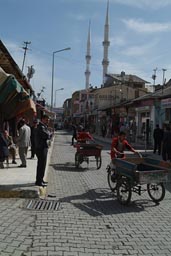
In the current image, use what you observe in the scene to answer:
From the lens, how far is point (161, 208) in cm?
883

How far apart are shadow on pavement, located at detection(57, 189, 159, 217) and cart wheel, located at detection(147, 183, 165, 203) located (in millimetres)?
148

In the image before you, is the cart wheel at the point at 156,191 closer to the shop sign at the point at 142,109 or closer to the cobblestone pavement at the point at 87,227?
the cobblestone pavement at the point at 87,227

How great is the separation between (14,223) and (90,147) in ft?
30.5

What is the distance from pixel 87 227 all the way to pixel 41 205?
1966mm

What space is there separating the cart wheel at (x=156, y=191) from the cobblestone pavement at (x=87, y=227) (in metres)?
0.16

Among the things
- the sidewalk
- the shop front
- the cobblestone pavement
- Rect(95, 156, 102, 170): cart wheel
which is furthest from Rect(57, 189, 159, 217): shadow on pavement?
the shop front

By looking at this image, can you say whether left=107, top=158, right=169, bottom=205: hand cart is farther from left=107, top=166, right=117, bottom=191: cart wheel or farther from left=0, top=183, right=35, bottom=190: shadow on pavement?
left=0, top=183, right=35, bottom=190: shadow on pavement

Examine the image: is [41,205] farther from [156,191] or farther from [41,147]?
[156,191]

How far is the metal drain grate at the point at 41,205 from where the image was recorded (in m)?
8.36

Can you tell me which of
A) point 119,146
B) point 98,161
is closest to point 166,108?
point 98,161

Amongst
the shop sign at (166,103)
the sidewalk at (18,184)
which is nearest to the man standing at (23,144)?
the sidewalk at (18,184)

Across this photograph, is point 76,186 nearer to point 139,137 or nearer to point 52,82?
point 139,137

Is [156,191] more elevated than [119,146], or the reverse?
[119,146]

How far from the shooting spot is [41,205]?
28.5 feet
